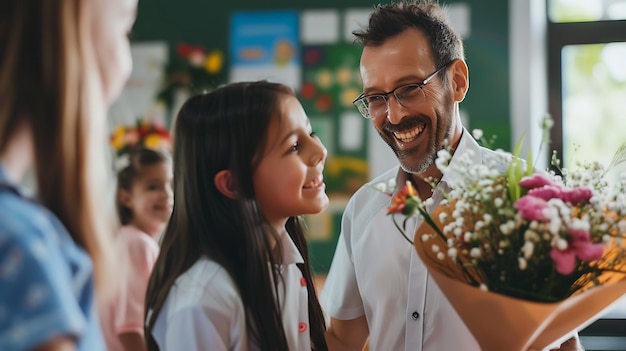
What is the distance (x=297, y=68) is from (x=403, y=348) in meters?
2.59

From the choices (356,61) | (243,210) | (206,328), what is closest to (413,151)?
(243,210)

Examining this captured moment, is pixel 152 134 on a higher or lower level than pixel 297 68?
lower

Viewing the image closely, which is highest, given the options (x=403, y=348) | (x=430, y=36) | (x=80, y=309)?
(x=430, y=36)

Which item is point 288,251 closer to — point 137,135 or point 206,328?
point 206,328

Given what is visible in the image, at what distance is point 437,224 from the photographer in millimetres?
1552

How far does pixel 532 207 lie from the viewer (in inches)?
52.8

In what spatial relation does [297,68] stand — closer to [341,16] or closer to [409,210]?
[341,16]

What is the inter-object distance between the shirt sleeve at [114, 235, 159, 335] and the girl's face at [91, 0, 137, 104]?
2020 mm

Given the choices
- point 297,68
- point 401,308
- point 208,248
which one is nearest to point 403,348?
point 401,308

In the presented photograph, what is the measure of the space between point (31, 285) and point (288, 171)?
3.30ft

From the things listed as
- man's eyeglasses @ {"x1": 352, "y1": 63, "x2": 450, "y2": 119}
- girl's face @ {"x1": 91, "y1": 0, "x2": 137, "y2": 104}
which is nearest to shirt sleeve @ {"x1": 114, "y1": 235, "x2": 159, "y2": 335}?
man's eyeglasses @ {"x1": 352, "y1": 63, "x2": 450, "y2": 119}

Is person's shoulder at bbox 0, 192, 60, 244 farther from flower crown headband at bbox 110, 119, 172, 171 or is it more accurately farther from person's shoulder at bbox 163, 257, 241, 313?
flower crown headband at bbox 110, 119, 172, 171

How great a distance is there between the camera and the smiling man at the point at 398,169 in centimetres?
197

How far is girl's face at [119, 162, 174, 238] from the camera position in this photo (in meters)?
3.33
